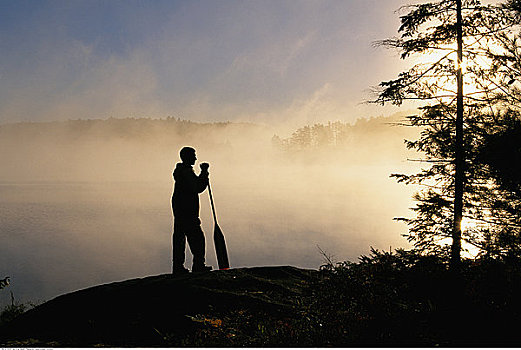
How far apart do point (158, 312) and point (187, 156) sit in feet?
13.1

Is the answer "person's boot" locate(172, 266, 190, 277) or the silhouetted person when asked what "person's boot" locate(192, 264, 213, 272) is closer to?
the silhouetted person

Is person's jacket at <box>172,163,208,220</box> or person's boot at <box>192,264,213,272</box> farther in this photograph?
person's boot at <box>192,264,213,272</box>

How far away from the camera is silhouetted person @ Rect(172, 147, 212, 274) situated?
1049cm

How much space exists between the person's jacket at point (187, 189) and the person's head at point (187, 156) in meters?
0.12

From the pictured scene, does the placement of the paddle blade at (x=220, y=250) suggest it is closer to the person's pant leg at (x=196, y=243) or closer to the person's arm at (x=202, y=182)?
the person's pant leg at (x=196, y=243)

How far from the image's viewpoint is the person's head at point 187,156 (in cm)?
1047

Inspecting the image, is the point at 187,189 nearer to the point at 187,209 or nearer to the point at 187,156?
the point at 187,209

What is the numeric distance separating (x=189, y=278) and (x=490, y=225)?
759cm

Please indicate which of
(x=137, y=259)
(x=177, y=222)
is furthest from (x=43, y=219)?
(x=177, y=222)

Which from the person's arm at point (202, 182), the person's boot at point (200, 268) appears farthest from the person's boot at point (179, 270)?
the person's arm at point (202, 182)

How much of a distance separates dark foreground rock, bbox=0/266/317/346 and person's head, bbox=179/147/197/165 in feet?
9.47

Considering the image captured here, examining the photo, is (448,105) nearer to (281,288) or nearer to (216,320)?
(281,288)

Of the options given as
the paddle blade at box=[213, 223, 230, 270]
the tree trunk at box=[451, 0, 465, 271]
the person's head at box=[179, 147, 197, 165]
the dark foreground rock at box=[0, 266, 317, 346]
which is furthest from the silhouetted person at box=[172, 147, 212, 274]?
the tree trunk at box=[451, 0, 465, 271]

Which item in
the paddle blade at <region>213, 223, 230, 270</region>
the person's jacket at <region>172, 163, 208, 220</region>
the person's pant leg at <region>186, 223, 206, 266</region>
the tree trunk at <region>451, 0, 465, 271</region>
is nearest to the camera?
the tree trunk at <region>451, 0, 465, 271</region>
